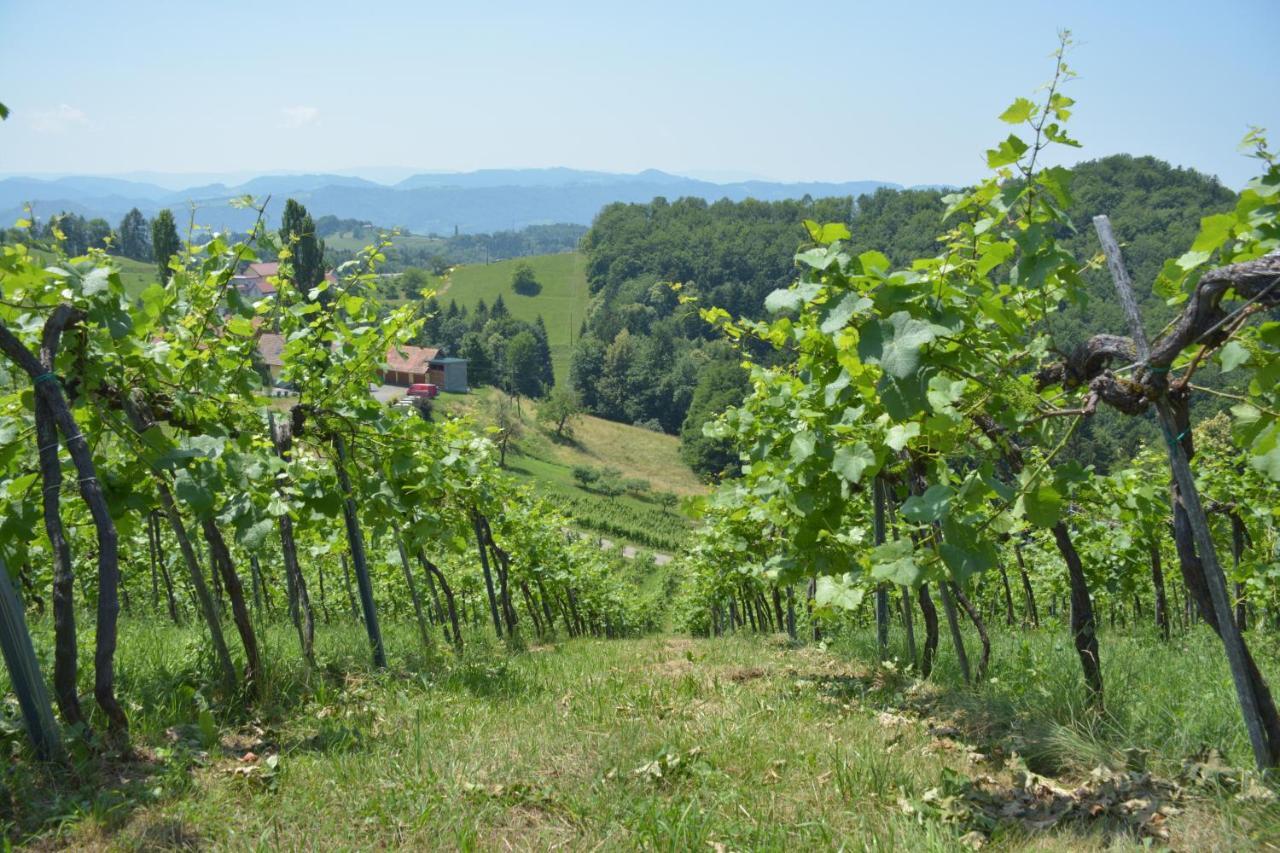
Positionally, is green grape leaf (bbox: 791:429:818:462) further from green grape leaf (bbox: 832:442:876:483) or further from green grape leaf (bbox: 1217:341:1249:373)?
green grape leaf (bbox: 1217:341:1249:373)

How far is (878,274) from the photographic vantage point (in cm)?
284

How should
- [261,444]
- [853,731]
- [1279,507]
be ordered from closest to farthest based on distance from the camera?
[853,731] < [261,444] < [1279,507]

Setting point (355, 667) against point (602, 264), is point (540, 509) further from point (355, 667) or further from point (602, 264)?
point (602, 264)

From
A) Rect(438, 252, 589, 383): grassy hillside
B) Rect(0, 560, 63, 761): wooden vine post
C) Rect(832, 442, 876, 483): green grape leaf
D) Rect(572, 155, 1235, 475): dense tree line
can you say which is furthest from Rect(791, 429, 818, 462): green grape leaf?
Rect(438, 252, 589, 383): grassy hillside

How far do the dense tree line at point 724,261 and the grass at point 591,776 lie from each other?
51229 millimetres

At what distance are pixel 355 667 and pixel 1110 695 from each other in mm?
4669

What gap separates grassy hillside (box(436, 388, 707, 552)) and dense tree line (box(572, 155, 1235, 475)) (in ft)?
14.0

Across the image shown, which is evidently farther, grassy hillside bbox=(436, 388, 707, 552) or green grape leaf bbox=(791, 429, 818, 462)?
grassy hillside bbox=(436, 388, 707, 552)

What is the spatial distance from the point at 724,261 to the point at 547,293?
36.0 meters

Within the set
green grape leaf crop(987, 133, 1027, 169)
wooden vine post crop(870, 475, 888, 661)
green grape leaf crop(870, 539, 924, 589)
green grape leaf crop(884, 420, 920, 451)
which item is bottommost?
wooden vine post crop(870, 475, 888, 661)

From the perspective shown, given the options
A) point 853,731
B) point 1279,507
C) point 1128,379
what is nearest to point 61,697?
point 853,731

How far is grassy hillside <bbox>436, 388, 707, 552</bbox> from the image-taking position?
53.2m

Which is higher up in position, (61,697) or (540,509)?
(61,697)

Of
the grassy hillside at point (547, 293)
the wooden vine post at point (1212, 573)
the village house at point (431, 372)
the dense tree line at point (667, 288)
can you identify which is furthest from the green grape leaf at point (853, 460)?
the grassy hillside at point (547, 293)
